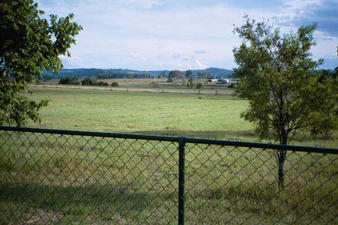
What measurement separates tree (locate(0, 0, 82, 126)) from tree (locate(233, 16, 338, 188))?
15.3 feet

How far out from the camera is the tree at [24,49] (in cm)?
665

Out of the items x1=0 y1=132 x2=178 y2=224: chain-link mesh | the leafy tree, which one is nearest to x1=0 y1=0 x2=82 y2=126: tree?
x1=0 y1=132 x2=178 y2=224: chain-link mesh

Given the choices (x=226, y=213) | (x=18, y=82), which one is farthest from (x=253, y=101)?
(x=18, y=82)

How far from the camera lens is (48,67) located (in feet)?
24.8

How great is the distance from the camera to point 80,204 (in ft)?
19.4

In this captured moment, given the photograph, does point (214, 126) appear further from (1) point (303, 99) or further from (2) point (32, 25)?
(2) point (32, 25)

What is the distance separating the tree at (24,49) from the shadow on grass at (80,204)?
1918 mm

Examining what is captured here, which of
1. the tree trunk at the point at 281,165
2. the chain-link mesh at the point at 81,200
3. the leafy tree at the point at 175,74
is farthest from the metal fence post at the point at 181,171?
the leafy tree at the point at 175,74

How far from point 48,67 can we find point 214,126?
1854 centimetres

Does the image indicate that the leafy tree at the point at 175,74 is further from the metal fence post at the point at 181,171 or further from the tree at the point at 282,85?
the metal fence post at the point at 181,171

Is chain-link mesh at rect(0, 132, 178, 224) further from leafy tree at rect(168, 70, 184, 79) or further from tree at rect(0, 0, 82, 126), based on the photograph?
leafy tree at rect(168, 70, 184, 79)

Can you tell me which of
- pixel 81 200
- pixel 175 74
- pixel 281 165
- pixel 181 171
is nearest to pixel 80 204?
pixel 81 200

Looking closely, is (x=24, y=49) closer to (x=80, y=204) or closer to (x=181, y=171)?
(x=80, y=204)

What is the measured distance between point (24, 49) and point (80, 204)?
143 inches
